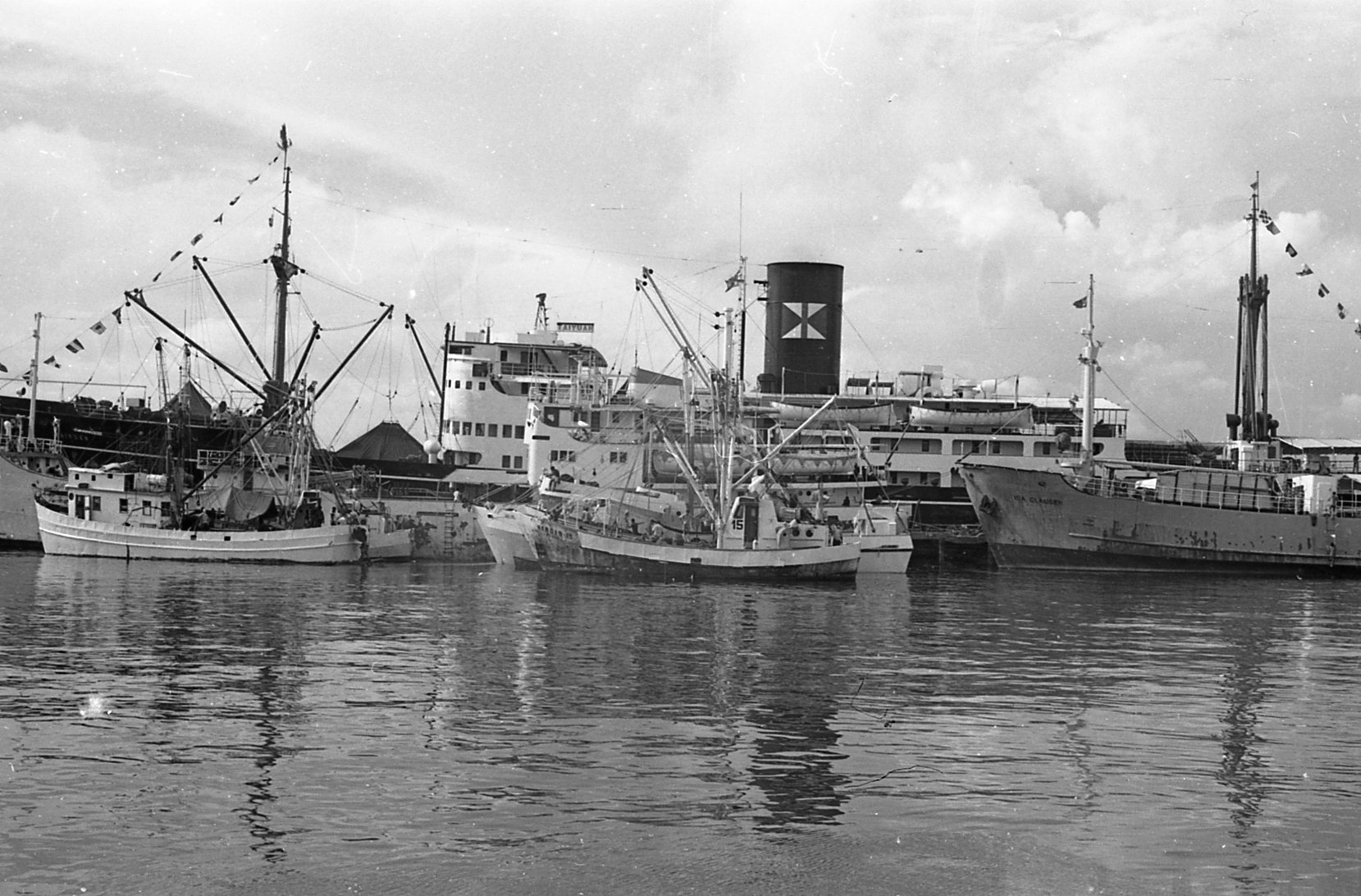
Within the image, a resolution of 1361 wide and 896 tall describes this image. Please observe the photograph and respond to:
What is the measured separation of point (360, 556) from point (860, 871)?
4468 cm

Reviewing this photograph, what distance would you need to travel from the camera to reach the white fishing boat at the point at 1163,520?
57.6 m

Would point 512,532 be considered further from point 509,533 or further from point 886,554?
point 886,554

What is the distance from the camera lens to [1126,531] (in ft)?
189

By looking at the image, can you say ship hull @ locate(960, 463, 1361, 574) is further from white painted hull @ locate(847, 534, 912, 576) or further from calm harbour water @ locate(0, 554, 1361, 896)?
calm harbour water @ locate(0, 554, 1361, 896)

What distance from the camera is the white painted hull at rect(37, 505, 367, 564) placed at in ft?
177

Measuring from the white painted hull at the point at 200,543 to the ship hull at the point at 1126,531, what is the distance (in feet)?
82.5

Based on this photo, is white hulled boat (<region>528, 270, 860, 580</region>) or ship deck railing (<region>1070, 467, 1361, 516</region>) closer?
white hulled boat (<region>528, 270, 860, 580</region>)

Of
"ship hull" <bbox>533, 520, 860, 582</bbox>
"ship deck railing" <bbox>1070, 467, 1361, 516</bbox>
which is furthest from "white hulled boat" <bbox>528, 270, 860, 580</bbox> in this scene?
"ship deck railing" <bbox>1070, 467, 1361, 516</bbox>

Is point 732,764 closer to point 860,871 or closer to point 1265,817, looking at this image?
point 860,871

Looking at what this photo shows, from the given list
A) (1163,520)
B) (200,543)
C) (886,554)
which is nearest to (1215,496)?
(1163,520)

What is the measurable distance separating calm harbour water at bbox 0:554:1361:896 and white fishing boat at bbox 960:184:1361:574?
22.8 m

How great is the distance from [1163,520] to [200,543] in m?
37.3

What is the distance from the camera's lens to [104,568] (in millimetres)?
48656

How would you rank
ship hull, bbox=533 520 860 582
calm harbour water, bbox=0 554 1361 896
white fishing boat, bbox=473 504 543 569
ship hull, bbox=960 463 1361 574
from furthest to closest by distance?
ship hull, bbox=960 463 1361 574 → white fishing boat, bbox=473 504 543 569 → ship hull, bbox=533 520 860 582 → calm harbour water, bbox=0 554 1361 896
